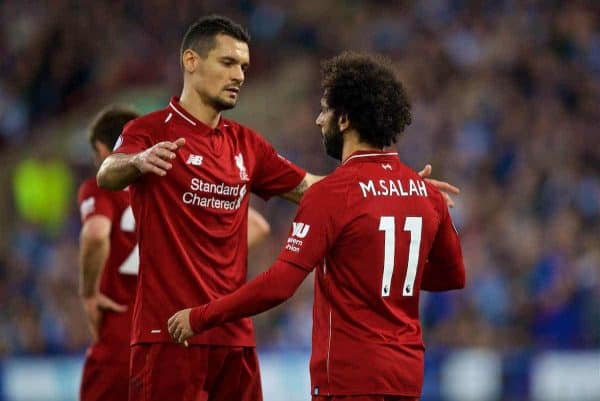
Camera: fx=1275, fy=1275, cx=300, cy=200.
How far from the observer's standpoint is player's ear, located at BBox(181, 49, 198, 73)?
19.0ft

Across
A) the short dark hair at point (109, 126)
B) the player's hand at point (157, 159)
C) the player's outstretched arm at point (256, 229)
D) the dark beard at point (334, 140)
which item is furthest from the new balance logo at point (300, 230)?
the short dark hair at point (109, 126)

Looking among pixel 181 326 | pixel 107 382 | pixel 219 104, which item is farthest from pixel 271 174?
pixel 107 382

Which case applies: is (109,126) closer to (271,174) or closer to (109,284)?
(109,284)

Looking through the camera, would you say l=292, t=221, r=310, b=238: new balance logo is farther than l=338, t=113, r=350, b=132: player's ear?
No

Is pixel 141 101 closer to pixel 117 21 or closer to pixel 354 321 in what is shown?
pixel 117 21

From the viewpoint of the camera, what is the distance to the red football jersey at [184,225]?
557cm

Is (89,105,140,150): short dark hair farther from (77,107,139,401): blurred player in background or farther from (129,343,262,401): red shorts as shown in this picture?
(129,343,262,401): red shorts

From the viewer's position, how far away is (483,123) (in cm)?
1430

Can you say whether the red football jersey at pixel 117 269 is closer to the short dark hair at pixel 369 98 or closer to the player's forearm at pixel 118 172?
the player's forearm at pixel 118 172

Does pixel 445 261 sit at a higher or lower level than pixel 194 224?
lower

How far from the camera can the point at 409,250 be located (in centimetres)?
522

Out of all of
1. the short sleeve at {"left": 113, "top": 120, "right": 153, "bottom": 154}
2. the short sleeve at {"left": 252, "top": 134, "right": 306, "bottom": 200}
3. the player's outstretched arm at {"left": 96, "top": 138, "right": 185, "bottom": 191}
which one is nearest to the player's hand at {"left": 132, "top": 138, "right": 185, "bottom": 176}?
the player's outstretched arm at {"left": 96, "top": 138, "right": 185, "bottom": 191}

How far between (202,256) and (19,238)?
345 inches

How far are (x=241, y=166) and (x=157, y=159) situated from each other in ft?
2.16
